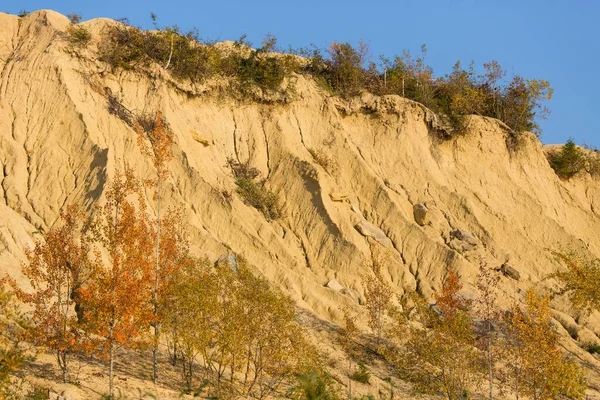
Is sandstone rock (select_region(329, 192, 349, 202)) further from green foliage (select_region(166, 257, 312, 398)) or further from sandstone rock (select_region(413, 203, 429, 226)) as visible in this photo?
green foliage (select_region(166, 257, 312, 398))

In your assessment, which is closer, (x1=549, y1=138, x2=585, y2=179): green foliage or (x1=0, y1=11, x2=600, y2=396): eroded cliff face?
(x1=0, y1=11, x2=600, y2=396): eroded cliff face

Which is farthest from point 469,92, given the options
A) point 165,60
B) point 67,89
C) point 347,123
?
point 67,89

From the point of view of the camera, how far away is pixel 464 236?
3775cm

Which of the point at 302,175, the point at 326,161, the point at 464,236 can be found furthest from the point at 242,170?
the point at 464,236

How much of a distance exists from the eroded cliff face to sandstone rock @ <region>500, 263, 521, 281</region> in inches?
9.8

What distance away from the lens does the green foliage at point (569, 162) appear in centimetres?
4738

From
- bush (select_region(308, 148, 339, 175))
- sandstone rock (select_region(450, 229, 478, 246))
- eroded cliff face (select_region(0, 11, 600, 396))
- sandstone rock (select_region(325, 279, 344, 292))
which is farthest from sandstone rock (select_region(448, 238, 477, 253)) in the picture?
bush (select_region(308, 148, 339, 175))

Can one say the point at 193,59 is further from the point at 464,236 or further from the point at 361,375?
the point at 361,375

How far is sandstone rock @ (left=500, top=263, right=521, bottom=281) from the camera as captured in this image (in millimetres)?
36625

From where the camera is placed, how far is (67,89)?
118ft

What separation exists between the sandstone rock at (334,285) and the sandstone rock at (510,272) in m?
9.08

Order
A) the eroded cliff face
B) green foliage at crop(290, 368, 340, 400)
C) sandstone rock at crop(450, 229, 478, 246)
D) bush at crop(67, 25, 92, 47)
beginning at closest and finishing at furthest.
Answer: green foliage at crop(290, 368, 340, 400) → the eroded cliff face → sandstone rock at crop(450, 229, 478, 246) → bush at crop(67, 25, 92, 47)

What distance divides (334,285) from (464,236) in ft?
28.1

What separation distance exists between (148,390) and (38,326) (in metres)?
3.88
